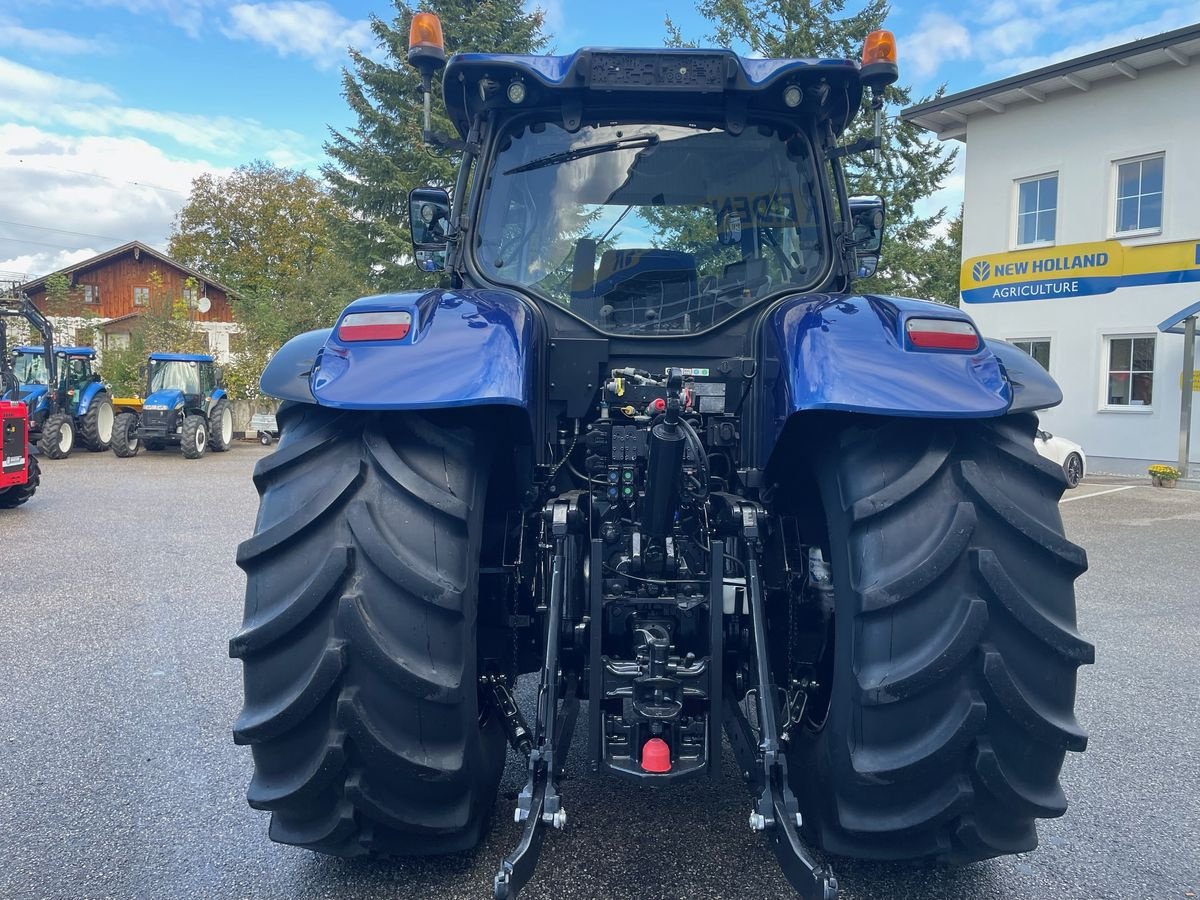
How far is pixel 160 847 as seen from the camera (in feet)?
8.89

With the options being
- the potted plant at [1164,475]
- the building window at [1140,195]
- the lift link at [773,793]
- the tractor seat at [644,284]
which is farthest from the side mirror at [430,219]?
the building window at [1140,195]

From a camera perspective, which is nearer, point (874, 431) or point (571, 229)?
point (874, 431)

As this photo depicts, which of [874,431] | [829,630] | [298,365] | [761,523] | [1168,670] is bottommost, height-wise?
[1168,670]

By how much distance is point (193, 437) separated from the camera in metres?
17.9

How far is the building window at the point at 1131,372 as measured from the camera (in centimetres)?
1489

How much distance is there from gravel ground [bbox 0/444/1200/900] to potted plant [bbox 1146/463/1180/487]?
8.36 meters

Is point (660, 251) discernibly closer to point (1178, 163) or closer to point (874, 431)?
point (874, 431)

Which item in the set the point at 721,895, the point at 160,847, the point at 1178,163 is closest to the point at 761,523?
the point at 721,895

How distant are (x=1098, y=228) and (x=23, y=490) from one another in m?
16.6

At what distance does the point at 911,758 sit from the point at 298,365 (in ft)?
6.11

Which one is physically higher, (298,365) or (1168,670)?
(298,365)

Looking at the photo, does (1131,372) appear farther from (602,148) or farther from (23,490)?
(23,490)

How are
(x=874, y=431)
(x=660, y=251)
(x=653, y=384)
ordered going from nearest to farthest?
(x=874, y=431), (x=653, y=384), (x=660, y=251)

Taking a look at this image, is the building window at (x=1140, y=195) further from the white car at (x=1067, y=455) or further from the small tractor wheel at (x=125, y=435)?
the small tractor wheel at (x=125, y=435)
